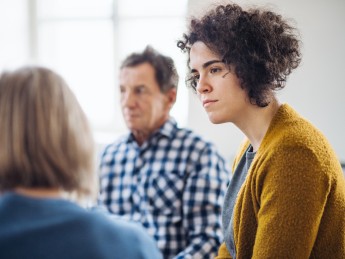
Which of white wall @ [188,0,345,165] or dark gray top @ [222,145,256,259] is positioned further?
white wall @ [188,0,345,165]

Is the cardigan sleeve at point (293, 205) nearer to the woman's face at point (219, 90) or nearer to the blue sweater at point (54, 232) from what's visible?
the woman's face at point (219, 90)

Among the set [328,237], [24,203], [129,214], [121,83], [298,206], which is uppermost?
[121,83]

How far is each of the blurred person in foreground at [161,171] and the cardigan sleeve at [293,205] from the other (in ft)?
1.97

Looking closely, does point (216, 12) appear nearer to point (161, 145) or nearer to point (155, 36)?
point (161, 145)

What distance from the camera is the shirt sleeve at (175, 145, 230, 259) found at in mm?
1553

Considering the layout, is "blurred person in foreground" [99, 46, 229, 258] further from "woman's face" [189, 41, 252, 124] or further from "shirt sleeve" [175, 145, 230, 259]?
"woman's face" [189, 41, 252, 124]

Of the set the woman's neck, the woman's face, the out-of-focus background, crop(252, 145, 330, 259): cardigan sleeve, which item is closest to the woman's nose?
the woman's face

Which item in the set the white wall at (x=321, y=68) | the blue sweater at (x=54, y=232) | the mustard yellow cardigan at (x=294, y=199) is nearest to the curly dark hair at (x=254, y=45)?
the mustard yellow cardigan at (x=294, y=199)

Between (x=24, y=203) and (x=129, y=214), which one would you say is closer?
(x=24, y=203)

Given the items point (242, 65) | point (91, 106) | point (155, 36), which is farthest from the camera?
point (91, 106)

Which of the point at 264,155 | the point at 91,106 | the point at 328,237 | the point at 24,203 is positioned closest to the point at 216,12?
the point at 264,155

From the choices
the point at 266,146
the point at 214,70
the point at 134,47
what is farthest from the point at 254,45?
the point at 134,47

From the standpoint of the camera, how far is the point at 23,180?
704 millimetres

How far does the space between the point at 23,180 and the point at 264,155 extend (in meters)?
0.61
